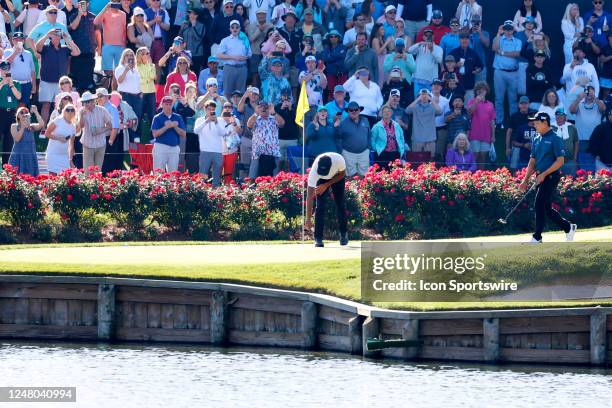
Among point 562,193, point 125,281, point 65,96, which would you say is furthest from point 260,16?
point 125,281

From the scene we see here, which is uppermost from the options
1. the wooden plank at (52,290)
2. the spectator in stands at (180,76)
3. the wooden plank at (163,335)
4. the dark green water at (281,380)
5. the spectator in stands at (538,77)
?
the spectator in stands at (538,77)

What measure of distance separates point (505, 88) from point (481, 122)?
7.57ft

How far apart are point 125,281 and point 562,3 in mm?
18454

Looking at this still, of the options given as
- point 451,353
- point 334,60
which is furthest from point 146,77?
point 451,353

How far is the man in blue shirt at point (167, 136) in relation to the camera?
3149 centimetres

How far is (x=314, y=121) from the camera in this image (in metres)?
32.1

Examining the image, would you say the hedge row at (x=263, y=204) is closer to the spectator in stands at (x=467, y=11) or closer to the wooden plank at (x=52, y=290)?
the wooden plank at (x=52, y=290)

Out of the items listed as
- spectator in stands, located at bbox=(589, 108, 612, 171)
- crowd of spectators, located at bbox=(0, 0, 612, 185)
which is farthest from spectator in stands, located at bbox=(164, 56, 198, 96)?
spectator in stands, located at bbox=(589, 108, 612, 171)

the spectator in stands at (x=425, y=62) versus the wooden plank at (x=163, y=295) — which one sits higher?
the spectator in stands at (x=425, y=62)

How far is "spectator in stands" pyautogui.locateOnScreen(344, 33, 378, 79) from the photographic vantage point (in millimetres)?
34438

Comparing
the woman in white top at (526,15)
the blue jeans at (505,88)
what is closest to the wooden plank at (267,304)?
the blue jeans at (505,88)

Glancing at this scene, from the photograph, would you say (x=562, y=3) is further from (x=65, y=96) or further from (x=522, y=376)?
(x=522, y=376)

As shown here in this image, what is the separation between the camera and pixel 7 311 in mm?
23969

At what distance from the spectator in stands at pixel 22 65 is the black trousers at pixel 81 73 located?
133cm
